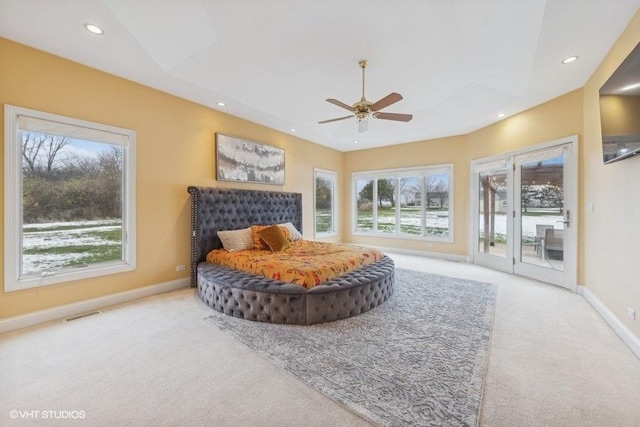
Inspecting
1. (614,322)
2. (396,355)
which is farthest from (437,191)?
(396,355)

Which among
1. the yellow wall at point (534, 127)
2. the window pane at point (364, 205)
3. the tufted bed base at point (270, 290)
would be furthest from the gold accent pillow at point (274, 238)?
the yellow wall at point (534, 127)

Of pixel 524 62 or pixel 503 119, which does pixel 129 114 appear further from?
pixel 503 119

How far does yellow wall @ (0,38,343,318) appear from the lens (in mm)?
2787

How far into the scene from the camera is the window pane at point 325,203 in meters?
7.02

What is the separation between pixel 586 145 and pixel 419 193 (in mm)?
3277

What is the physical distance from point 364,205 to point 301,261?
4.59m

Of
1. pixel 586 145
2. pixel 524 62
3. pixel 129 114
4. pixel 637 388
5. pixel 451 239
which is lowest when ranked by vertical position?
pixel 637 388

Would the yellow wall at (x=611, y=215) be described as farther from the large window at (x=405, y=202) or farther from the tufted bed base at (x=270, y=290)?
the large window at (x=405, y=202)

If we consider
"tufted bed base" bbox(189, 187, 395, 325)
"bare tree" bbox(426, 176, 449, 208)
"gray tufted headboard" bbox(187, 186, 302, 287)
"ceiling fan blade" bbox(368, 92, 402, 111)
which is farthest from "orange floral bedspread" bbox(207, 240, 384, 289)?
"bare tree" bbox(426, 176, 449, 208)

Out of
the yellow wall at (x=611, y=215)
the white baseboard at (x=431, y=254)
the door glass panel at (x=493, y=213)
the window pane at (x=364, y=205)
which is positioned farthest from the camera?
the window pane at (x=364, y=205)

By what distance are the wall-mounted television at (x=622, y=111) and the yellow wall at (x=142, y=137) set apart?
4894mm

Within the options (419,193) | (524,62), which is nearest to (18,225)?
(524,62)

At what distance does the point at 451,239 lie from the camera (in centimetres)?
614

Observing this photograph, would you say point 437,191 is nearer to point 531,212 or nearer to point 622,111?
point 531,212
